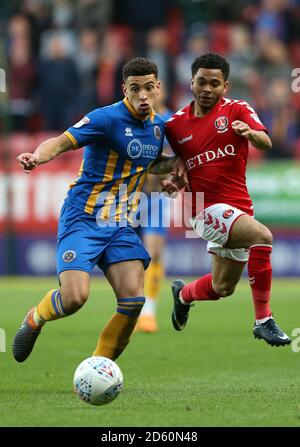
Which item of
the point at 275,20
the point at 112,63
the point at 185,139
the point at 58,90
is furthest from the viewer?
the point at 275,20

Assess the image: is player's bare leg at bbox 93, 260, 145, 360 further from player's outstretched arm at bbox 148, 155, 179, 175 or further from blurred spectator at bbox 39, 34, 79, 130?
blurred spectator at bbox 39, 34, 79, 130

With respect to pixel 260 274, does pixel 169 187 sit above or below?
above

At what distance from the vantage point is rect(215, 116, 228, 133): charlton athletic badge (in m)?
7.75

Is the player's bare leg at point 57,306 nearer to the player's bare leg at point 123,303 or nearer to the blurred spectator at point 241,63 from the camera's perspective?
the player's bare leg at point 123,303

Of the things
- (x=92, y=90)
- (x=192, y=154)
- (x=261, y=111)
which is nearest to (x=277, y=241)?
(x=261, y=111)

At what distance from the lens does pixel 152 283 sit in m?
11.2

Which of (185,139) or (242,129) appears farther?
(185,139)

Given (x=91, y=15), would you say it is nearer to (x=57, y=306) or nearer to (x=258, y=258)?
(x=258, y=258)

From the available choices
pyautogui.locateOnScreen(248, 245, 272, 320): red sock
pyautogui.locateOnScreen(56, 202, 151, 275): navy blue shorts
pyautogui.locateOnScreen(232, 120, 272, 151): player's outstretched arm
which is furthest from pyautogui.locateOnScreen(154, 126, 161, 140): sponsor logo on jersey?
pyautogui.locateOnScreen(248, 245, 272, 320): red sock

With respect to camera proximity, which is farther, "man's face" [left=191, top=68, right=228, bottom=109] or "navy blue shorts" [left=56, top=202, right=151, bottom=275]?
"man's face" [left=191, top=68, right=228, bottom=109]

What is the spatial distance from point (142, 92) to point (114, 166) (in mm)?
556

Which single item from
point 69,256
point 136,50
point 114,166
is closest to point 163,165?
point 114,166

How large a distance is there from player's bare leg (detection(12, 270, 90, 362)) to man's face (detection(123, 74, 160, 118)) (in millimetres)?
1232

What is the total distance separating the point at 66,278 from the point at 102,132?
1043mm
